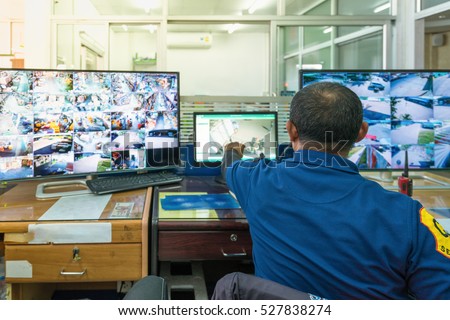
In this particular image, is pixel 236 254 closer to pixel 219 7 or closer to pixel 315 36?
pixel 315 36

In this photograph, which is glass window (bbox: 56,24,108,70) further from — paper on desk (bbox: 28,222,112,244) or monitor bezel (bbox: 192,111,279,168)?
paper on desk (bbox: 28,222,112,244)

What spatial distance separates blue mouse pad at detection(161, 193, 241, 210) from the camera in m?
1.34

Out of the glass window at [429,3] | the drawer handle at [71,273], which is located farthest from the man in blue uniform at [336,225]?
the glass window at [429,3]

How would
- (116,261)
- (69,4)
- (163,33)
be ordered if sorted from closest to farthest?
(116,261) < (163,33) < (69,4)

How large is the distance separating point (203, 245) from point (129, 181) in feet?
1.88

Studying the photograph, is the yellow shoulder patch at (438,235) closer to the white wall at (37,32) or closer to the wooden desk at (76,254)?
the wooden desk at (76,254)

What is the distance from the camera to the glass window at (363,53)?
129 inches

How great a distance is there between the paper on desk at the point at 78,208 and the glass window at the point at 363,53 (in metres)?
2.76

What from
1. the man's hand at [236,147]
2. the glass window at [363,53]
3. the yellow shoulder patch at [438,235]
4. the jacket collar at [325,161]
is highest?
the glass window at [363,53]

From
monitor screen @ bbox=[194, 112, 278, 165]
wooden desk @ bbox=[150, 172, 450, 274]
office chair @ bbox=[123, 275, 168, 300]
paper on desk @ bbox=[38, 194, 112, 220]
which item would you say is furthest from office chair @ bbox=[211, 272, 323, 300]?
monitor screen @ bbox=[194, 112, 278, 165]
